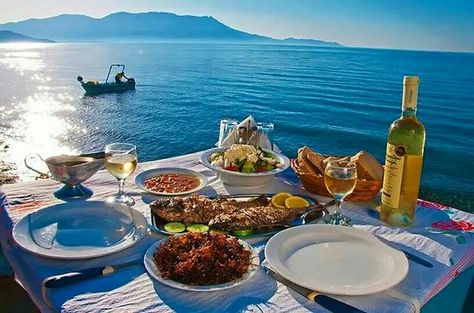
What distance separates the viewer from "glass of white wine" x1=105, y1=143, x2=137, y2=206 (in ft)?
6.02

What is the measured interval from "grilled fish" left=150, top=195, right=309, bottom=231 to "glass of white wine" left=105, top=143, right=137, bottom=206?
0.27 m

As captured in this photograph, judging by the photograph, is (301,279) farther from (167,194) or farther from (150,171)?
(150,171)

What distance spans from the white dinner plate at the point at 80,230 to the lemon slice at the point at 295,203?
59cm

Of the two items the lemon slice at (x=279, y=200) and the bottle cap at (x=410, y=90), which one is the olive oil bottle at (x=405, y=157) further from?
the lemon slice at (x=279, y=200)

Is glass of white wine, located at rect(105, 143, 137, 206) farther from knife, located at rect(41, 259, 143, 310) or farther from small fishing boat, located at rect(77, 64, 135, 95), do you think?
small fishing boat, located at rect(77, 64, 135, 95)

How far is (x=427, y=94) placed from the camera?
4234 centimetres

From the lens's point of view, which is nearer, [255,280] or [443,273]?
[255,280]

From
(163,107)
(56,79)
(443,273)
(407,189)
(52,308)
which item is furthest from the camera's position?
(56,79)

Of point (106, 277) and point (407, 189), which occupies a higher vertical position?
point (407, 189)

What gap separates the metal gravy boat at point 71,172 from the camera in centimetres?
188

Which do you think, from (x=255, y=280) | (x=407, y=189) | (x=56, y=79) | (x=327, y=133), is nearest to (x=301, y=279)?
(x=255, y=280)

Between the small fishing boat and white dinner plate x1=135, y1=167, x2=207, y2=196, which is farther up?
white dinner plate x1=135, y1=167, x2=207, y2=196

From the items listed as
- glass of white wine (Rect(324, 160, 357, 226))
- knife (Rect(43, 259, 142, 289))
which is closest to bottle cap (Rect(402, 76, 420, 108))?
glass of white wine (Rect(324, 160, 357, 226))

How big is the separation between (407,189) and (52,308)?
4.20 feet
